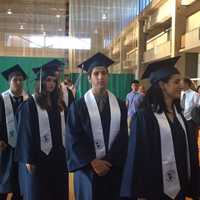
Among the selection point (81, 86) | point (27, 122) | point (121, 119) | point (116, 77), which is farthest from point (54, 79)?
point (116, 77)

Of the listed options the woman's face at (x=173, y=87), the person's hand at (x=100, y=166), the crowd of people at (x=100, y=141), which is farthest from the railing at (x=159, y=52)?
the woman's face at (x=173, y=87)

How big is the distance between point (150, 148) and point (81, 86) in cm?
696

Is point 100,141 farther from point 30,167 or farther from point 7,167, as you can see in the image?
point 7,167

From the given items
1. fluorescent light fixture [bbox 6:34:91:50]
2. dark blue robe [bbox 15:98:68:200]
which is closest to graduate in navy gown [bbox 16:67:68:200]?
dark blue robe [bbox 15:98:68:200]

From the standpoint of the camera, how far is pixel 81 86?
931 cm

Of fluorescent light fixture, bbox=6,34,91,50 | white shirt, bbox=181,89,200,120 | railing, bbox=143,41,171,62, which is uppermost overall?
fluorescent light fixture, bbox=6,34,91,50

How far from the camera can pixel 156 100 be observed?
2492mm

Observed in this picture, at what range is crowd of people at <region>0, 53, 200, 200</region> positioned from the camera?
2.42 meters

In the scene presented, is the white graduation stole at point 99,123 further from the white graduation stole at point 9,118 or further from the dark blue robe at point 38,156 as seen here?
the white graduation stole at point 9,118

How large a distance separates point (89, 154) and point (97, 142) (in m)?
0.11

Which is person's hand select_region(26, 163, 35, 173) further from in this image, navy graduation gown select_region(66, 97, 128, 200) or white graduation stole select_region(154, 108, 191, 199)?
white graduation stole select_region(154, 108, 191, 199)

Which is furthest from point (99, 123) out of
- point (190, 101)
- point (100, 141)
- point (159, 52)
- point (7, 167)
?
point (159, 52)

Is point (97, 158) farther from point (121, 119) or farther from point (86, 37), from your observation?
point (86, 37)

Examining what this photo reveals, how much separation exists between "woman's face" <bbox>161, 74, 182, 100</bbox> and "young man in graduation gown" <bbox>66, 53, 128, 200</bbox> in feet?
2.00
